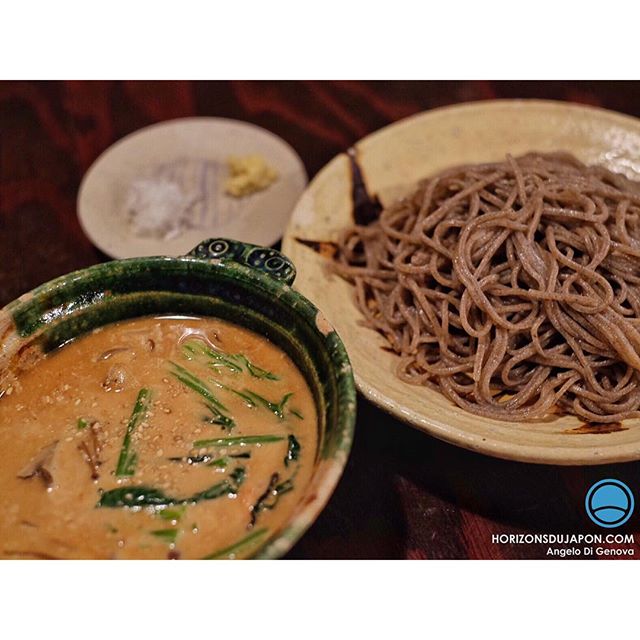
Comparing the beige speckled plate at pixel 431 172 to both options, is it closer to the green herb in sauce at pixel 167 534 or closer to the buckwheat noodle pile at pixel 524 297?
the buckwheat noodle pile at pixel 524 297

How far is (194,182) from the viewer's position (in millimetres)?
2941

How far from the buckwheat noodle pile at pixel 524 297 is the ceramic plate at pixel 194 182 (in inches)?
28.6

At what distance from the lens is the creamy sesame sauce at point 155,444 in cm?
136


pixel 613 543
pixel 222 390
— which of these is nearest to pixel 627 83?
pixel 613 543

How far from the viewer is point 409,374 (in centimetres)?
205

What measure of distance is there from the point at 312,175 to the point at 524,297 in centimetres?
126

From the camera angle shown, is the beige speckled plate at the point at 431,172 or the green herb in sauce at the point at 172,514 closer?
the green herb in sauce at the point at 172,514

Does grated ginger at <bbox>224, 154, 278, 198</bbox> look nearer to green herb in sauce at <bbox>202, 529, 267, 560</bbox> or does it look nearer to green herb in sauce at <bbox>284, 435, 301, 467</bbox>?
green herb in sauce at <bbox>284, 435, 301, 467</bbox>

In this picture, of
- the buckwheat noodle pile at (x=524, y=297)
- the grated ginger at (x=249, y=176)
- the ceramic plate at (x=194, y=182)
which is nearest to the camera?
the buckwheat noodle pile at (x=524, y=297)

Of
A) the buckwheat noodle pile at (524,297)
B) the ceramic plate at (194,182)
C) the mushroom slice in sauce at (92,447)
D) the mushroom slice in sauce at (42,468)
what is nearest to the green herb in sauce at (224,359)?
the mushroom slice in sauce at (92,447)

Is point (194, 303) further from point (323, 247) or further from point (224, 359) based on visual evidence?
point (323, 247)

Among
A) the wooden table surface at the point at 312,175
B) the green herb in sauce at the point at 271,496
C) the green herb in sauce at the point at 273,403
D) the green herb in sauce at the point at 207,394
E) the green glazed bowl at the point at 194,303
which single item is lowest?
the wooden table surface at the point at 312,175

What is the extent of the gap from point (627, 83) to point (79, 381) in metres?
2.82

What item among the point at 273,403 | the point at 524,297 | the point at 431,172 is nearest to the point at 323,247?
the point at 431,172
